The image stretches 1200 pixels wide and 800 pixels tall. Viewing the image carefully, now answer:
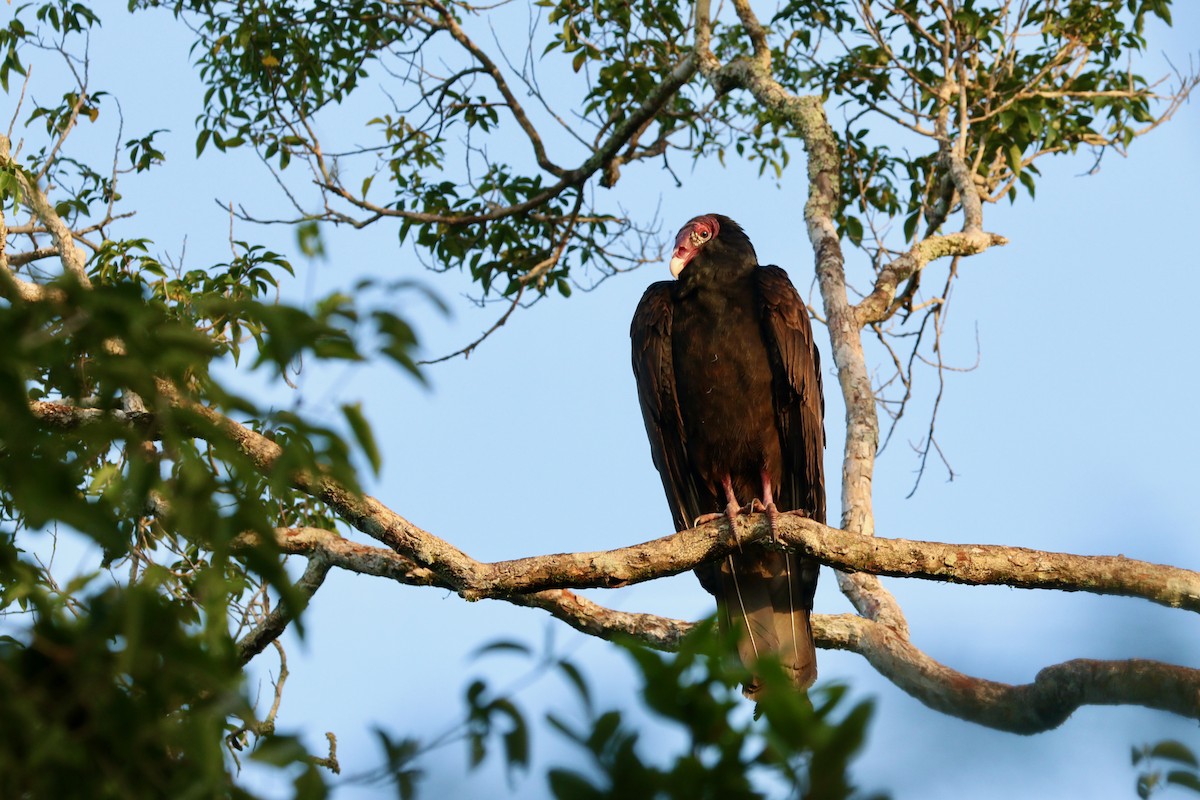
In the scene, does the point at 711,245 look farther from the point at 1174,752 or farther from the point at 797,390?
the point at 1174,752

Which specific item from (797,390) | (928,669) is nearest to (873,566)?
(928,669)

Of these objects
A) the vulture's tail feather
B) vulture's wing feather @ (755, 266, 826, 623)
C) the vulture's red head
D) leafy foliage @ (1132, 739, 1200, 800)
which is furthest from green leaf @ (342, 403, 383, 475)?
the vulture's red head

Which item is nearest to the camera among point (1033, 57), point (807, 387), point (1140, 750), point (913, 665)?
point (1140, 750)

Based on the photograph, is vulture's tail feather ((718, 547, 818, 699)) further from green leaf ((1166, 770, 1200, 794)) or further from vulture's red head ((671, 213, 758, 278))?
green leaf ((1166, 770, 1200, 794))

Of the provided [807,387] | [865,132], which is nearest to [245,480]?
[807,387]

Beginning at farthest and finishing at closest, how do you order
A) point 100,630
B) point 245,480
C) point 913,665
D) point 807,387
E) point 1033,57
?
1. point 1033,57
2. point 807,387
3. point 913,665
4. point 245,480
5. point 100,630

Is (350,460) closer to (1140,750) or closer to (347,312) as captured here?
(347,312)

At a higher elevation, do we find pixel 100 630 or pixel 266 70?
pixel 266 70

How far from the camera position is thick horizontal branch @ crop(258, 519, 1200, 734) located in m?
2.43

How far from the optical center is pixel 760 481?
4207 millimetres

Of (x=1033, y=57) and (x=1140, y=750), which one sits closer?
(x=1140, y=750)

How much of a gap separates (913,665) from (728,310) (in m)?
1.51

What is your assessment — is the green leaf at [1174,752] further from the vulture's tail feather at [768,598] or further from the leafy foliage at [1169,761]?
the vulture's tail feather at [768,598]

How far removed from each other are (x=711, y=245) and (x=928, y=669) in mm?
1942
